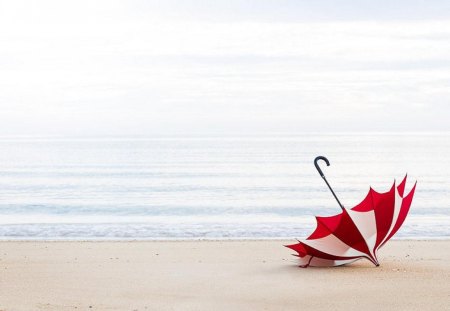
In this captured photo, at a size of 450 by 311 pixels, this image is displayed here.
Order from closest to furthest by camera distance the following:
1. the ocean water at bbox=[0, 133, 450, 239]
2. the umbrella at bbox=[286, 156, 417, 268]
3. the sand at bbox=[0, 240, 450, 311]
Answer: the sand at bbox=[0, 240, 450, 311], the umbrella at bbox=[286, 156, 417, 268], the ocean water at bbox=[0, 133, 450, 239]

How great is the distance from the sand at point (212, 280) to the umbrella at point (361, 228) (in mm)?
268

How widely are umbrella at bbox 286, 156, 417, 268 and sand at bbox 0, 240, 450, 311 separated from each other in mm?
268

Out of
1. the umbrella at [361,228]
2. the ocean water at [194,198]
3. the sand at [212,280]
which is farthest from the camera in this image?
the ocean water at [194,198]

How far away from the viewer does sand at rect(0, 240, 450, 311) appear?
310 inches

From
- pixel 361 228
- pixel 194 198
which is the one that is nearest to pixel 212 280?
pixel 361 228

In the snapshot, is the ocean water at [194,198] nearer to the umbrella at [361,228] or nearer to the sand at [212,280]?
the sand at [212,280]

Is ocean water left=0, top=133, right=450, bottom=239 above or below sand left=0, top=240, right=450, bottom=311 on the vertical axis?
above

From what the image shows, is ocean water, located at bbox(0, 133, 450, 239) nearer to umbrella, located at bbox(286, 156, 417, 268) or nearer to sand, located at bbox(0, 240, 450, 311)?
sand, located at bbox(0, 240, 450, 311)

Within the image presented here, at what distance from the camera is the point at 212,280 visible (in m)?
9.15

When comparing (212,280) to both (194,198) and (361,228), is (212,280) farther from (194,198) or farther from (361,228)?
(194,198)

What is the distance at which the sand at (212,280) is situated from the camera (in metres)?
7.88

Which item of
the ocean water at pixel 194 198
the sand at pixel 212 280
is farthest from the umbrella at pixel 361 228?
the ocean water at pixel 194 198

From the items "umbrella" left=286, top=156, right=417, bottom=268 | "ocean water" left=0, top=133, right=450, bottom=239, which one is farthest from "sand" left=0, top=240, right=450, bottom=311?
"ocean water" left=0, top=133, right=450, bottom=239

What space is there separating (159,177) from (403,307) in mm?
32538
